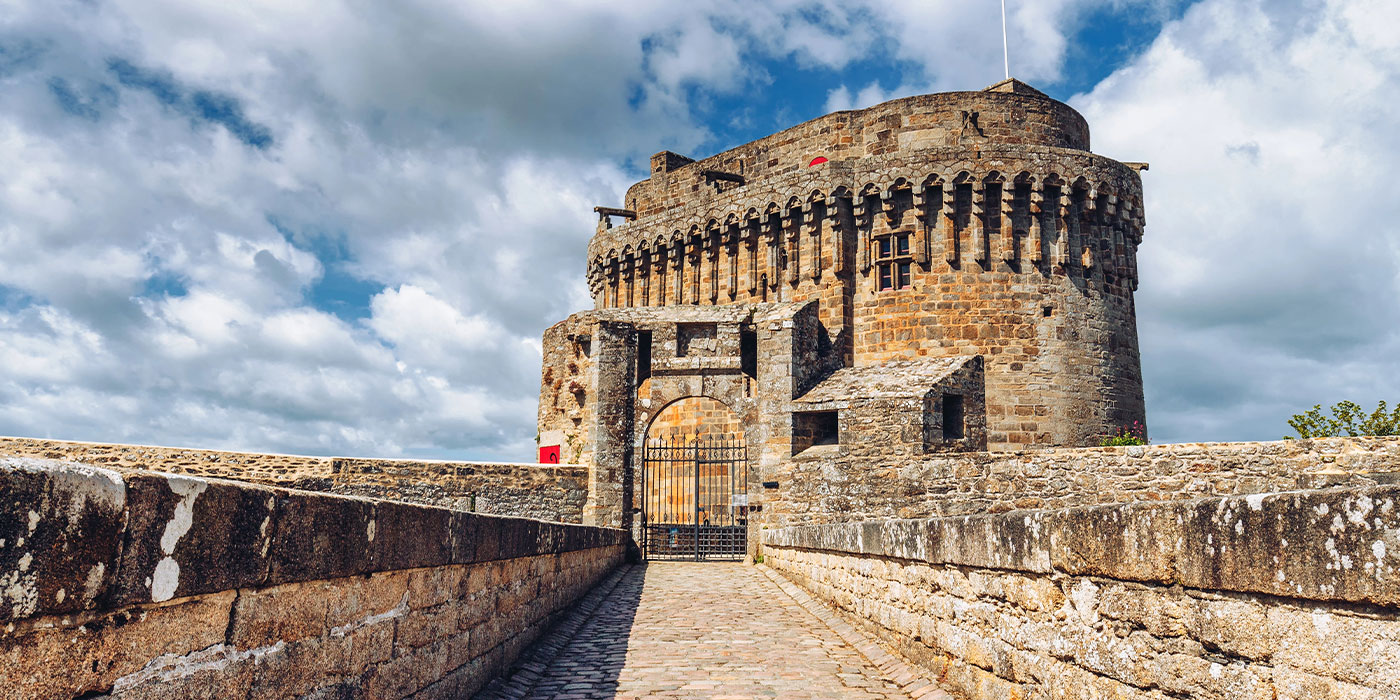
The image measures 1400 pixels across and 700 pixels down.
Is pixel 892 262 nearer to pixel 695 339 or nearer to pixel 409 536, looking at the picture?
pixel 695 339

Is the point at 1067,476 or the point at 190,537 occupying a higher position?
the point at 1067,476

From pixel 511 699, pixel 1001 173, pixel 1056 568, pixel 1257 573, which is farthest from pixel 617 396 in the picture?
pixel 1257 573

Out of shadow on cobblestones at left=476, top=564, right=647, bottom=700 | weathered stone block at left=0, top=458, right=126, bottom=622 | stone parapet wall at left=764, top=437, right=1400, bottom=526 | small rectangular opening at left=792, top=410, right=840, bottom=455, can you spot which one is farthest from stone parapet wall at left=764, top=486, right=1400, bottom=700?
small rectangular opening at left=792, top=410, right=840, bottom=455

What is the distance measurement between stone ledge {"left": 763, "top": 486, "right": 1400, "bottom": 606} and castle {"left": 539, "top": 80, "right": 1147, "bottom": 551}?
14.1m

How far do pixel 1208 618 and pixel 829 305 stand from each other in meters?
20.8

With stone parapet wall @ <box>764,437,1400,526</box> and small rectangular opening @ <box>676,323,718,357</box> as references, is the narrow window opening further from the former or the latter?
stone parapet wall @ <box>764,437,1400,526</box>

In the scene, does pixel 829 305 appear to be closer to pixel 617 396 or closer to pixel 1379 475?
pixel 617 396

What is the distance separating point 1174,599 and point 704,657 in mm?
4261

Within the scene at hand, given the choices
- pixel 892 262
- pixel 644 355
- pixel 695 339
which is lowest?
pixel 644 355

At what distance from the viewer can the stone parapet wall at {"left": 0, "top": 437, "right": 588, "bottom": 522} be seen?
16.4 meters

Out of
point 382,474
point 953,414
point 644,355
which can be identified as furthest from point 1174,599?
point 644,355

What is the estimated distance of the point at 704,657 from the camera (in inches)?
268

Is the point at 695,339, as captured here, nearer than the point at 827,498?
No

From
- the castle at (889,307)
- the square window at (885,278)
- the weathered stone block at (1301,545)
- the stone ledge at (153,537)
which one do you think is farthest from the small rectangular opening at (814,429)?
the weathered stone block at (1301,545)
